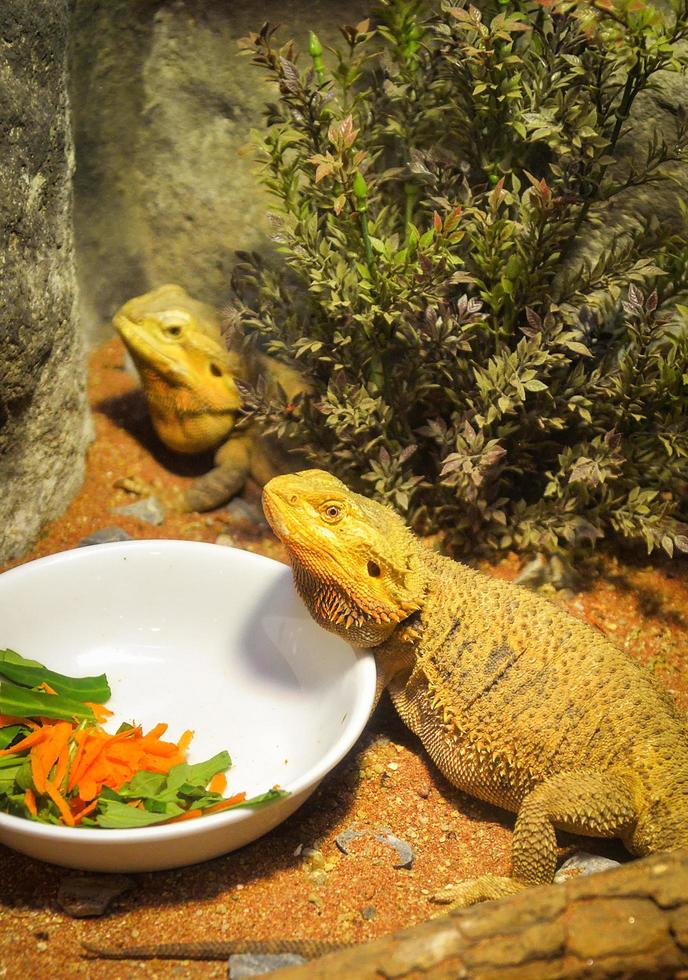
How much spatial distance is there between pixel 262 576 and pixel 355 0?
2.44 metres

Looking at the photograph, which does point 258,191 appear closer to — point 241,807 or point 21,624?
point 21,624

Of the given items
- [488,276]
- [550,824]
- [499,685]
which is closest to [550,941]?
[550,824]

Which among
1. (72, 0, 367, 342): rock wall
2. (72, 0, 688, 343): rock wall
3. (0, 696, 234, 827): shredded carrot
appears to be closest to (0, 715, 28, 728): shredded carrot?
(0, 696, 234, 827): shredded carrot

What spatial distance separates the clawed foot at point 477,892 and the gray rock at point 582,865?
160 millimetres

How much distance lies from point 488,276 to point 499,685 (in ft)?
4.87

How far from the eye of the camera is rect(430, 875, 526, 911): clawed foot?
8.03 feet

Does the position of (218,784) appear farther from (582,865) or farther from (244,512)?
(244,512)

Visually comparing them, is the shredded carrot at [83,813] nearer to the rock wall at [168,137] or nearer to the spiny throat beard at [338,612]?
the spiny throat beard at [338,612]

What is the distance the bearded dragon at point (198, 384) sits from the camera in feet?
13.6

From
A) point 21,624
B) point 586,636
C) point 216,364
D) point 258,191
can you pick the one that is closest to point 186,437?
point 216,364

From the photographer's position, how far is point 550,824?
2438 millimetres

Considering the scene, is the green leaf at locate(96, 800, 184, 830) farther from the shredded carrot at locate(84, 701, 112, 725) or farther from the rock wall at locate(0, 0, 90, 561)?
the rock wall at locate(0, 0, 90, 561)

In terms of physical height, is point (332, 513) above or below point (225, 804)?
above

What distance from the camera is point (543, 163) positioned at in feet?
11.1
